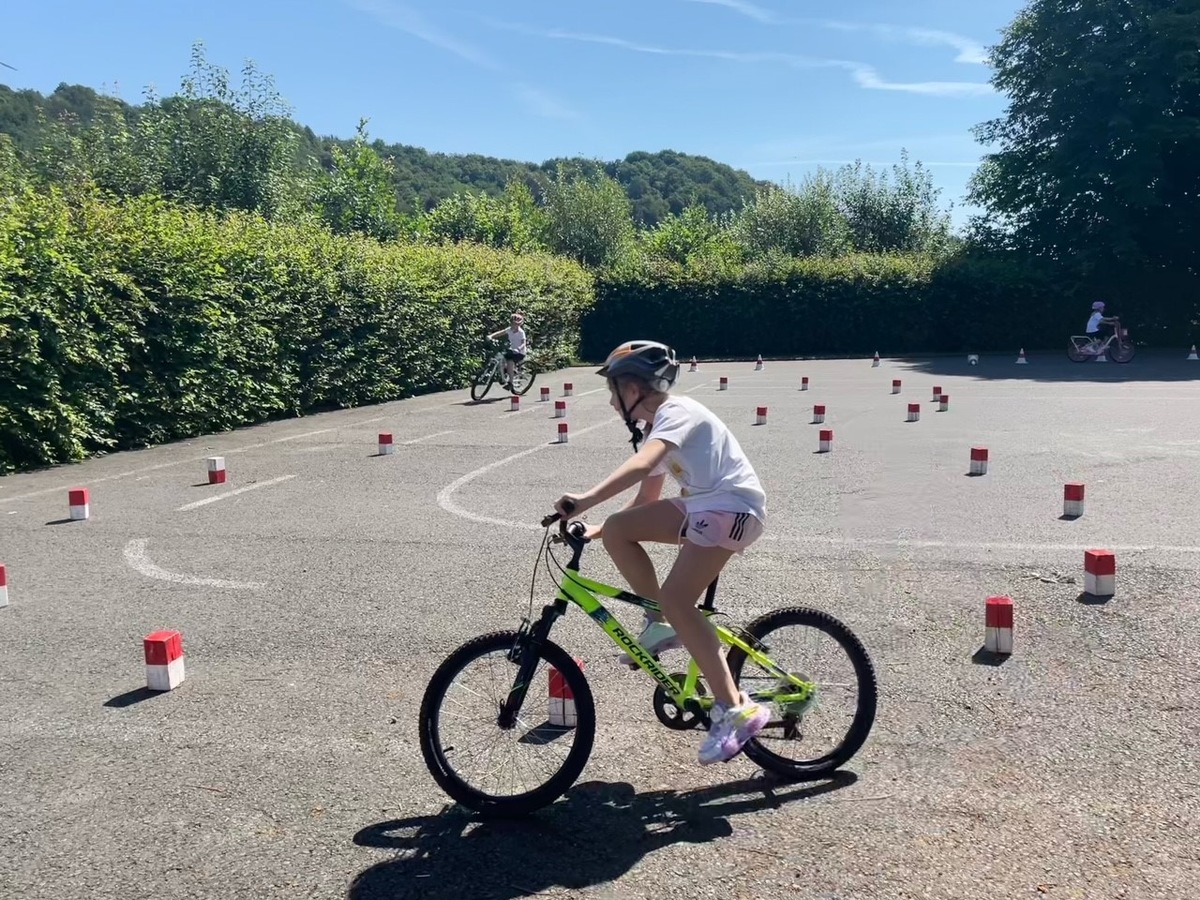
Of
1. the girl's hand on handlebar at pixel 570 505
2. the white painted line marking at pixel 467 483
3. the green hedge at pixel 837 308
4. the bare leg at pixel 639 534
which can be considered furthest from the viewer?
the green hedge at pixel 837 308

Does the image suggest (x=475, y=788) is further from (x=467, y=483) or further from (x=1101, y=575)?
(x=467, y=483)

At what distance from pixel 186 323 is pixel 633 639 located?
12978 mm

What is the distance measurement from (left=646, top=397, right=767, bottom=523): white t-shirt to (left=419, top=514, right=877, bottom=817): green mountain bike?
38 cm

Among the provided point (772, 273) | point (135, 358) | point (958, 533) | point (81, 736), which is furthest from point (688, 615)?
point (772, 273)

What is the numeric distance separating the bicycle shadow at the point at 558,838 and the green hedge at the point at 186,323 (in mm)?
10676

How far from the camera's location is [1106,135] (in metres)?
33.6

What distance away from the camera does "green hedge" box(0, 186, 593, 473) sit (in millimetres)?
12852

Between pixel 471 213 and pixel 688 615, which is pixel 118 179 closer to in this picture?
pixel 471 213

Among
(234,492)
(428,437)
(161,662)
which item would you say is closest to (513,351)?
(428,437)

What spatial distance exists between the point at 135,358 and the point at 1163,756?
13601 millimetres

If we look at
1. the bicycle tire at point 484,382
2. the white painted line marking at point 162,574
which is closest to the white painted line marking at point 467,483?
the white painted line marking at point 162,574

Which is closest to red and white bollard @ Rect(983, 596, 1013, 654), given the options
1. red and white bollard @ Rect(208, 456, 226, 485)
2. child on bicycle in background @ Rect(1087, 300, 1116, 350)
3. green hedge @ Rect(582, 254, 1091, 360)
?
red and white bollard @ Rect(208, 456, 226, 485)

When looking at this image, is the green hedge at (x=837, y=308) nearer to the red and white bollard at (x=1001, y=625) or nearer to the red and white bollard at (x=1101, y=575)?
the red and white bollard at (x=1101, y=575)

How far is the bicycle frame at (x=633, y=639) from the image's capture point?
161 inches
